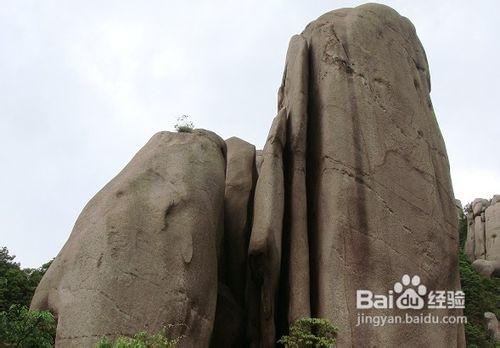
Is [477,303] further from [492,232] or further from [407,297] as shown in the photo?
[407,297]

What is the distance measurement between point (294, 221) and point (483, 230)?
29175 mm

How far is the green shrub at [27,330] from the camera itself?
8.73 m

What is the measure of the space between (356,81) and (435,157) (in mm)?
2247

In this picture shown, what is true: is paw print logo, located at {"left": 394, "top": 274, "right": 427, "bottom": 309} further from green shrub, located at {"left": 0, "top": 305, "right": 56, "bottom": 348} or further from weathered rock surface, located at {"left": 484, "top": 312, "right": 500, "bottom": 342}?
weathered rock surface, located at {"left": 484, "top": 312, "right": 500, "bottom": 342}

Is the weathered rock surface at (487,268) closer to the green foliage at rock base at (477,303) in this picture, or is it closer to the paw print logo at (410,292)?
the green foliage at rock base at (477,303)

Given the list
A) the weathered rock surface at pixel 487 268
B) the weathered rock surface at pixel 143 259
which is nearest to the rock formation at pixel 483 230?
the weathered rock surface at pixel 487 268

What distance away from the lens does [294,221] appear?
38.5ft

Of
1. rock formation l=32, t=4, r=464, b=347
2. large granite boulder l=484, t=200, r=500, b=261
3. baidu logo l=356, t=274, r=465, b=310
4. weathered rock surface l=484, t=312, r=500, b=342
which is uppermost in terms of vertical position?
large granite boulder l=484, t=200, r=500, b=261

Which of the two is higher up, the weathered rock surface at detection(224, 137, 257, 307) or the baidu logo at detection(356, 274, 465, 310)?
the weathered rock surface at detection(224, 137, 257, 307)

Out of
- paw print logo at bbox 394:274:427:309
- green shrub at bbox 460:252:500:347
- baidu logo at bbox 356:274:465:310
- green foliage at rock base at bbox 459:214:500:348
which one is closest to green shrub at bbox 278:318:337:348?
baidu logo at bbox 356:274:465:310

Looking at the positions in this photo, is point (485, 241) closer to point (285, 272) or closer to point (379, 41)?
point (379, 41)

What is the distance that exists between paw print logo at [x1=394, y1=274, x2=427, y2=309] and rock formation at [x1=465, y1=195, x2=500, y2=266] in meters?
25.5

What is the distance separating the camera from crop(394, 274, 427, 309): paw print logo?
11156mm

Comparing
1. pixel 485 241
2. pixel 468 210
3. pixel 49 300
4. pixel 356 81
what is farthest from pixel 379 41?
pixel 468 210
